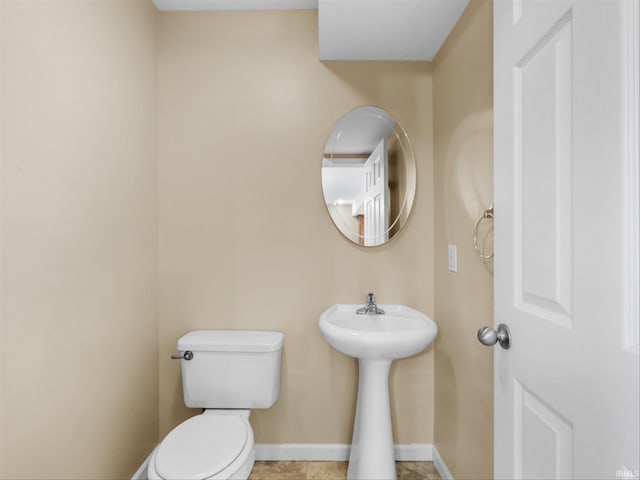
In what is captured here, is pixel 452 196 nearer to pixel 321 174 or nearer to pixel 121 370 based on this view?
pixel 321 174

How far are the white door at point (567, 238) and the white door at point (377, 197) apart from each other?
1036 mm

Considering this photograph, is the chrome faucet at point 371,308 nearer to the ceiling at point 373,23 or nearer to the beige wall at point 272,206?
the beige wall at point 272,206

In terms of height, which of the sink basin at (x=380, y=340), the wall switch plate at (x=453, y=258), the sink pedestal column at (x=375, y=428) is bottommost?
the sink pedestal column at (x=375, y=428)

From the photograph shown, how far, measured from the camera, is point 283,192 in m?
2.01

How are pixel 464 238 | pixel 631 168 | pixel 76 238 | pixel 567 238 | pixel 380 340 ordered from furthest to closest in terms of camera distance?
pixel 464 238, pixel 380 340, pixel 76 238, pixel 567 238, pixel 631 168

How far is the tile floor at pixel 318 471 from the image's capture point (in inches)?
73.3

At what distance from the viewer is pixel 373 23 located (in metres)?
1.66

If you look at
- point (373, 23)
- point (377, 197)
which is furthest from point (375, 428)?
point (373, 23)

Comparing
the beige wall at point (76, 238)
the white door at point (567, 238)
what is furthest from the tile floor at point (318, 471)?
the white door at point (567, 238)

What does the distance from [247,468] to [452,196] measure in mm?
1436

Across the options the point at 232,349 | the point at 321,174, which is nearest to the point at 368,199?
the point at 321,174

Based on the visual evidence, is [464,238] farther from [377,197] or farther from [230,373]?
[230,373]

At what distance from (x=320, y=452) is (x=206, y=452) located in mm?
863

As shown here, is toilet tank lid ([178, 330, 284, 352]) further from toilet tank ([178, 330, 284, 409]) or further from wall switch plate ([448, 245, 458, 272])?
wall switch plate ([448, 245, 458, 272])
